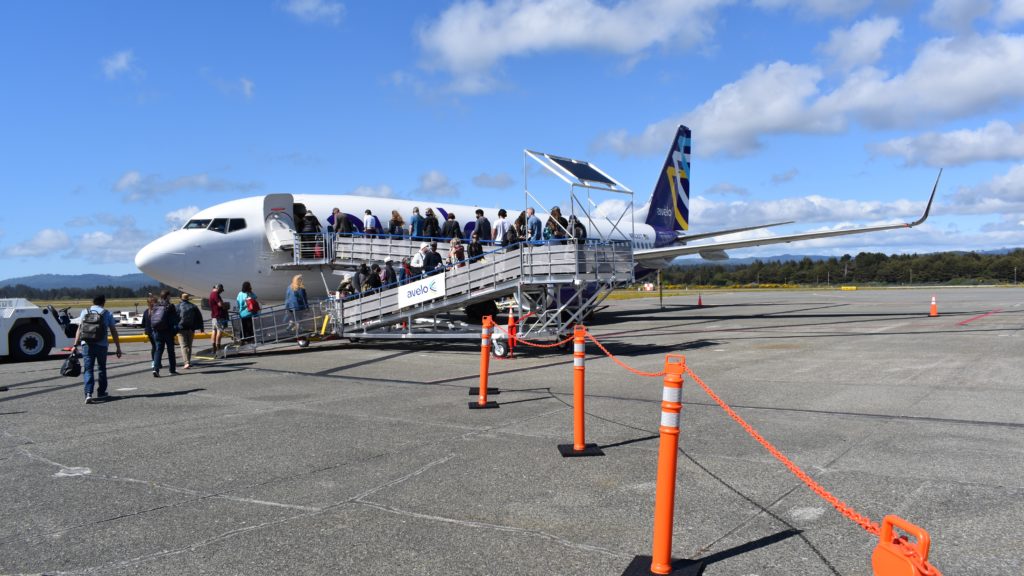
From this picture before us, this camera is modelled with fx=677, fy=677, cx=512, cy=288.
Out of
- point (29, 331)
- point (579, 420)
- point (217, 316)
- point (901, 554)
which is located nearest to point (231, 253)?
point (217, 316)

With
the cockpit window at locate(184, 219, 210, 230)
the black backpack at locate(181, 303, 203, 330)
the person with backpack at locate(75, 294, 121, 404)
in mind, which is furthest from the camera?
the cockpit window at locate(184, 219, 210, 230)

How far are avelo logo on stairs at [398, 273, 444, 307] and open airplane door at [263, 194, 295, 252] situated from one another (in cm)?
487

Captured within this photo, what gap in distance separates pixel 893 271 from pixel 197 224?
295 ft

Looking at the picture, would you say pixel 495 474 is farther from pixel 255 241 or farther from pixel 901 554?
pixel 255 241

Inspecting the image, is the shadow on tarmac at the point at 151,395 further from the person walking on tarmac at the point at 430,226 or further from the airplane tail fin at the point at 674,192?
the airplane tail fin at the point at 674,192

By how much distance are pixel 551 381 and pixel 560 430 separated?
356 centimetres

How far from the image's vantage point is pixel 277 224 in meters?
19.2

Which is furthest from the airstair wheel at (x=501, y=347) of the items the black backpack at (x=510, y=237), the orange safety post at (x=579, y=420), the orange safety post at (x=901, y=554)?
the orange safety post at (x=901, y=554)

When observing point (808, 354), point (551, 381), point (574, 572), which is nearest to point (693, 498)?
point (574, 572)

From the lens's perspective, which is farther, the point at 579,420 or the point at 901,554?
the point at 579,420

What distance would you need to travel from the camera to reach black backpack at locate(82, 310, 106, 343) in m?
9.73

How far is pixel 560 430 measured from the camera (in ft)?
23.9

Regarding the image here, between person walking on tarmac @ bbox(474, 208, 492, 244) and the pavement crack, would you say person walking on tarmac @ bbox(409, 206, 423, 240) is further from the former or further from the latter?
the pavement crack

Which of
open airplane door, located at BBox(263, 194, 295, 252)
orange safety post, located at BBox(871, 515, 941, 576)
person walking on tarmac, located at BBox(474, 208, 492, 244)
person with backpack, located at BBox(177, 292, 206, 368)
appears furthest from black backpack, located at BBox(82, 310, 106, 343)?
person walking on tarmac, located at BBox(474, 208, 492, 244)
